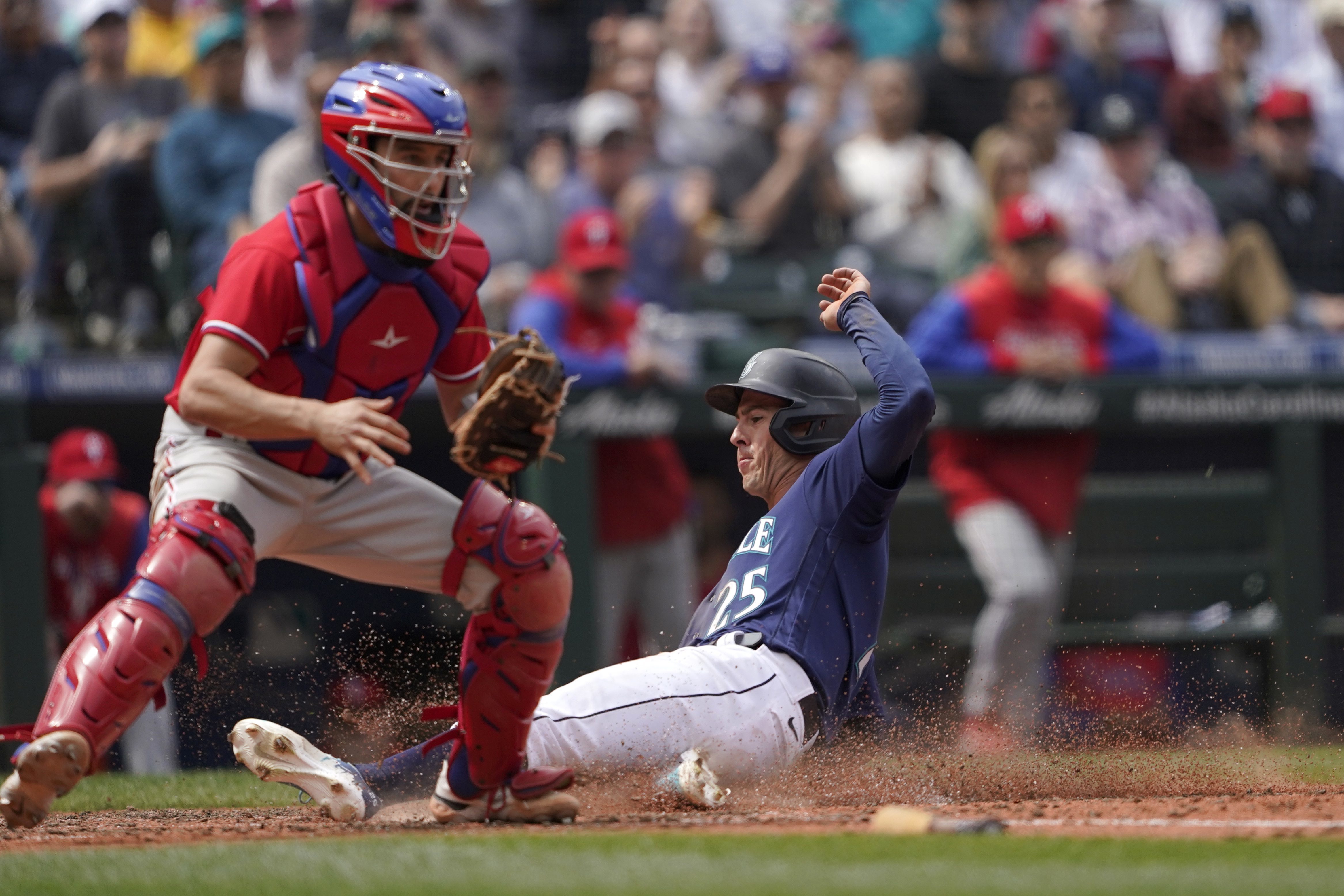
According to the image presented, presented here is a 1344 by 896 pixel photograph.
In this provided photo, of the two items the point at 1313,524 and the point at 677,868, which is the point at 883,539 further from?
the point at 1313,524

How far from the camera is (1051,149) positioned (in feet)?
30.4

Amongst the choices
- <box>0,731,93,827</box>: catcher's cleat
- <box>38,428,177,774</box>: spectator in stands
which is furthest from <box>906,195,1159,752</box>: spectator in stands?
<box>0,731,93,827</box>: catcher's cleat

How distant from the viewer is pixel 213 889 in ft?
9.89

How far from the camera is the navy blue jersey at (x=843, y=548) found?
13.5 feet

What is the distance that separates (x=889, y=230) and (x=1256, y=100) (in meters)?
2.45

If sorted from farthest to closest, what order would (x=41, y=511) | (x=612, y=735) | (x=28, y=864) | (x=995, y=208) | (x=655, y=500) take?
(x=995, y=208) < (x=655, y=500) < (x=41, y=511) < (x=612, y=735) < (x=28, y=864)

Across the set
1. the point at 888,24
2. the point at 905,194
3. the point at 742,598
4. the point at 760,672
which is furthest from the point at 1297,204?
the point at 760,672

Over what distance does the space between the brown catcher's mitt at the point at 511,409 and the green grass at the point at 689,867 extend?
0.85 m

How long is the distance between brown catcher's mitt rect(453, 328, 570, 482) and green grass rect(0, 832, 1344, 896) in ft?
2.79

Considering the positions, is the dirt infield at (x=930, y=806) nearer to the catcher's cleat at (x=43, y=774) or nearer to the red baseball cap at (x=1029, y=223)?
the catcher's cleat at (x=43, y=774)

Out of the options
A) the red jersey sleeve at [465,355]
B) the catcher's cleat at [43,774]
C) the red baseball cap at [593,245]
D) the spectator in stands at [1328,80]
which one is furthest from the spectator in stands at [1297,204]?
the catcher's cleat at [43,774]

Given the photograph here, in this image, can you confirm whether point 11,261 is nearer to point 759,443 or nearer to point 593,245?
point 593,245

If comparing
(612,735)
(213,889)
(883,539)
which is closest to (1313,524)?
(883,539)

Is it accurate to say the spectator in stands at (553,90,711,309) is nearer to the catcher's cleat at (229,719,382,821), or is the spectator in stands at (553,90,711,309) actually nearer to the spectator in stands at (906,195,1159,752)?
the spectator in stands at (906,195,1159,752)
